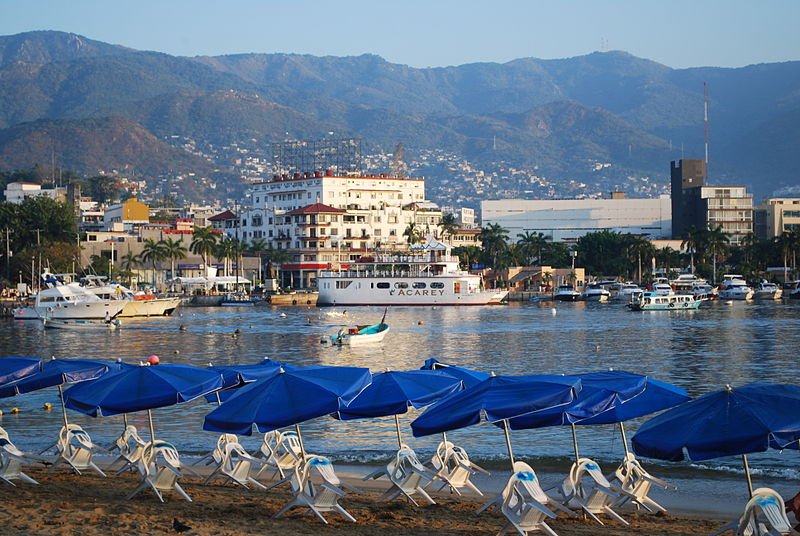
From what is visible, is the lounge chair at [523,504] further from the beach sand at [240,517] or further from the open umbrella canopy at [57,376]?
the open umbrella canopy at [57,376]

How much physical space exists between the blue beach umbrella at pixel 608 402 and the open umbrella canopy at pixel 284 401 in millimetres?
2426

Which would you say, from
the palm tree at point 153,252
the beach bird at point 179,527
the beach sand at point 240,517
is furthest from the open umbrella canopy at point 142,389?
the palm tree at point 153,252

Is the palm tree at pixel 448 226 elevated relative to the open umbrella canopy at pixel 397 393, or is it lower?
elevated

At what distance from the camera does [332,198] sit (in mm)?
140250

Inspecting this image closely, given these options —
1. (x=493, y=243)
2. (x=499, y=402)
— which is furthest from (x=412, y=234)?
(x=499, y=402)

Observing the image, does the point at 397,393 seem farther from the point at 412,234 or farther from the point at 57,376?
the point at 412,234

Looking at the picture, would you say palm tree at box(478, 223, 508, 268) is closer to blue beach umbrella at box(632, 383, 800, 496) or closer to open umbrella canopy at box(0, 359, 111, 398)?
open umbrella canopy at box(0, 359, 111, 398)

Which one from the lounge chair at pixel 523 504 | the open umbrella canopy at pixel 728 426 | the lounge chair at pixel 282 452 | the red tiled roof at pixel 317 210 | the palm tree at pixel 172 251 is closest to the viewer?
the open umbrella canopy at pixel 728 426

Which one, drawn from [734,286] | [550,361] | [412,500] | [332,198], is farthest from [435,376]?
[332,198]

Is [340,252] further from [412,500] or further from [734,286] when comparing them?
[412,500]

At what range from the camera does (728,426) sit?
1240 centimetres

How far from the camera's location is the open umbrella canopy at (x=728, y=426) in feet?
39.7

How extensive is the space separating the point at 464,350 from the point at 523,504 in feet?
128

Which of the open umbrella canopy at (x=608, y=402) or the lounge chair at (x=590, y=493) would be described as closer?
the open umbrella canopy at (x=608, y=402)
